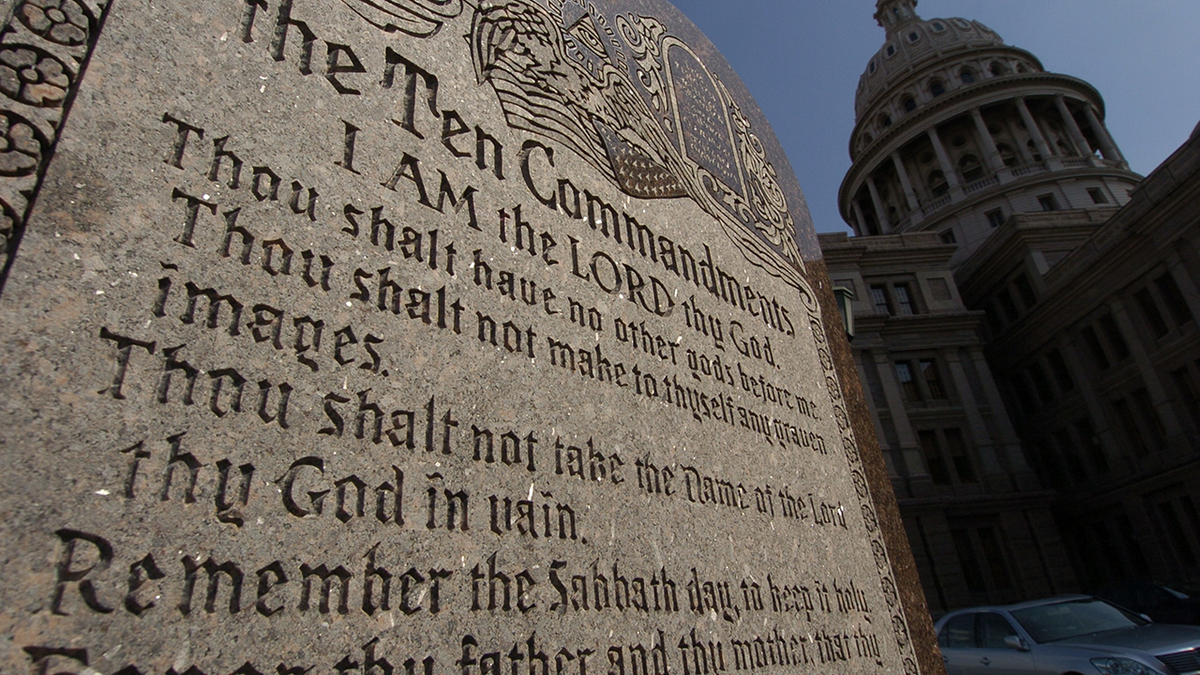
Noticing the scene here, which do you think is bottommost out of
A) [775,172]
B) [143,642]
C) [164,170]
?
[143,642]

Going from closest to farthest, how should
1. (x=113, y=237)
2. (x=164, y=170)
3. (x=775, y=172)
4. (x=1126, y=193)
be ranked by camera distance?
1. (x=113, y=237)
2. (x=164, y=170)
3. (x=775, y=172)
4. (x=1126, y=193)

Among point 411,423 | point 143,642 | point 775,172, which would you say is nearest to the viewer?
point 143,642

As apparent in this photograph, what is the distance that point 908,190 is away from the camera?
49.4 m

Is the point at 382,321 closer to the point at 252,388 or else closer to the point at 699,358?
the point at 252,388

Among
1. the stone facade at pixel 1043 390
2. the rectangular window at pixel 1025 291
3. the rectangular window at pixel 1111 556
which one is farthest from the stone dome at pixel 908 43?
the rectangular window at pixel 1111 556

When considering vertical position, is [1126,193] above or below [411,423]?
above

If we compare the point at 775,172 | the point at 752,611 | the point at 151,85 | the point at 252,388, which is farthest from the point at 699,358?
the point at 775,172

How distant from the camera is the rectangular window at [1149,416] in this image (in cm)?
2545

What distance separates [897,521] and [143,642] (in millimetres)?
3987

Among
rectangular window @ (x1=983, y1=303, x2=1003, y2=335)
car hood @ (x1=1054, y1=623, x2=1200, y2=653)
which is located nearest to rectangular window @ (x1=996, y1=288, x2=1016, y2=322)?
rectangular window @ (x1=983, y1=303, x2=1003, y2=335)

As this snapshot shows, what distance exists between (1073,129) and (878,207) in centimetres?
1246

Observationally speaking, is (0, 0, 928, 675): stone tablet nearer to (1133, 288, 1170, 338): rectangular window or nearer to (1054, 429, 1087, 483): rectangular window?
(1133, 288, 1170, 338): rectangular window

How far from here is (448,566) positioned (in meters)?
1.95

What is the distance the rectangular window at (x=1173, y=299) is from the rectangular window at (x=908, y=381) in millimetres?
9139
